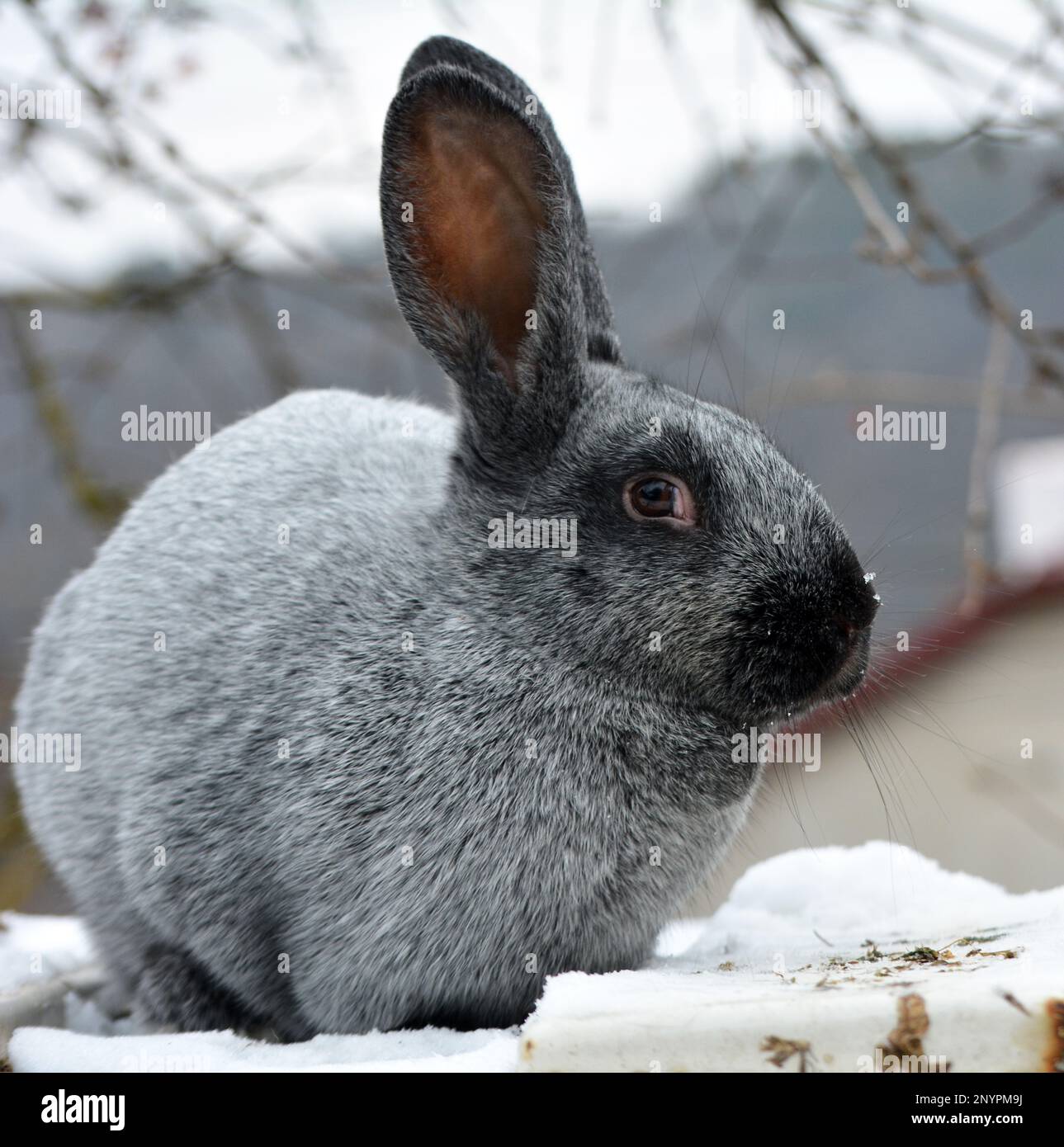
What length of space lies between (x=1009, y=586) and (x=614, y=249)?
2.23 meters

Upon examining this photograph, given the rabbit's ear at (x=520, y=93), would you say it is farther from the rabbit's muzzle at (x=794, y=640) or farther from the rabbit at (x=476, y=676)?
the rabbit's muzzle at (x=794, y=640)

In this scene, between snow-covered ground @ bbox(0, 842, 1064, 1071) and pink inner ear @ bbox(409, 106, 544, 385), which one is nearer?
snow-covered ground @ bbox(0, 842, 1064, 1071)

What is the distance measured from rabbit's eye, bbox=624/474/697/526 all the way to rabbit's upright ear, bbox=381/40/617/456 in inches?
11.0

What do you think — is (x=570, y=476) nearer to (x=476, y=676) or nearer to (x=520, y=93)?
(x=476, y=676)

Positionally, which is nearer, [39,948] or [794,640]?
[794,640]

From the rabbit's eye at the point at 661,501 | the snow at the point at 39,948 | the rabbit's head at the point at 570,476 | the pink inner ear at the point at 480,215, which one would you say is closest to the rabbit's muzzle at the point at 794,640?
the rabbit's head at the point at 570,476

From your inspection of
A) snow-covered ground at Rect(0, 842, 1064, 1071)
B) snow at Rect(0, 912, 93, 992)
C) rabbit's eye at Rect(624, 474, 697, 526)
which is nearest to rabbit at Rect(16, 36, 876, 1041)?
rabbit's eye at Rect(624, 474, 697, 526)

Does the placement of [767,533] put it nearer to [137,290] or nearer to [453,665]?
[453,665]

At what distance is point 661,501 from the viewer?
2.59 metres

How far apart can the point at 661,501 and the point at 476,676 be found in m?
0.52

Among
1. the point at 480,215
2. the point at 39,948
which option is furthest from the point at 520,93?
the point at 39,948

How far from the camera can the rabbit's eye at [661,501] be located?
8.46 ft

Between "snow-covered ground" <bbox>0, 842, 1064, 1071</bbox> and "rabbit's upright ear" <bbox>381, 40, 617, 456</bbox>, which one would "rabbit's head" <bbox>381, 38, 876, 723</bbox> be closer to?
"rabbit's upright ear" <bbox>381, 40, 617, 456</bbox>

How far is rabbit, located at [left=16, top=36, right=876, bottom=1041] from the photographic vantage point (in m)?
2.50
